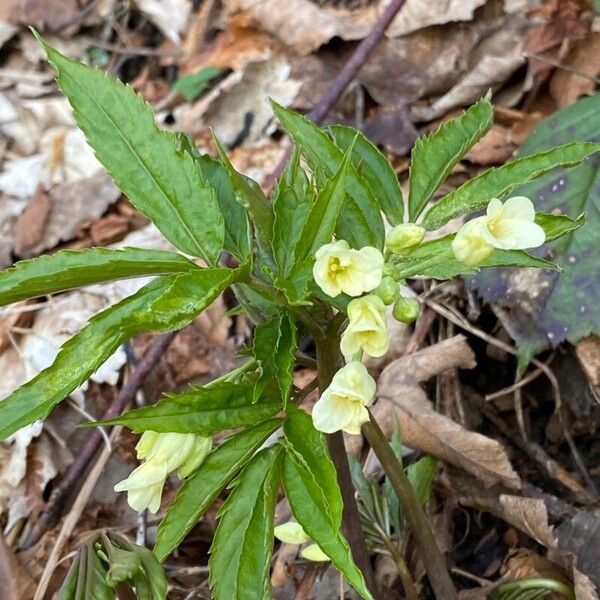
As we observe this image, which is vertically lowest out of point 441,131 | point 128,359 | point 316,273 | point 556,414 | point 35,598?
point 556,414

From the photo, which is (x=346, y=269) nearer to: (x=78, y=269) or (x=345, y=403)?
(x=345, y=403)

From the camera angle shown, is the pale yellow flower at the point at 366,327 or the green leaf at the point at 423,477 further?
the green leaf at the point at 423,477

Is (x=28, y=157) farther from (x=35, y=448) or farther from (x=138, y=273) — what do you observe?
(x=138, y=273)

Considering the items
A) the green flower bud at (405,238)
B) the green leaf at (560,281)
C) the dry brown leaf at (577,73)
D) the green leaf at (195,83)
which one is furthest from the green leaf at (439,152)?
the green leaf at (195,83)

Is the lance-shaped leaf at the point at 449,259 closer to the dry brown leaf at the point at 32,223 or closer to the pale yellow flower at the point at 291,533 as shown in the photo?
the pale yellow flower at the point at 291,533

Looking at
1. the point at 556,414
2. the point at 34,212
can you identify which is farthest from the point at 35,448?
the point at 556,414
